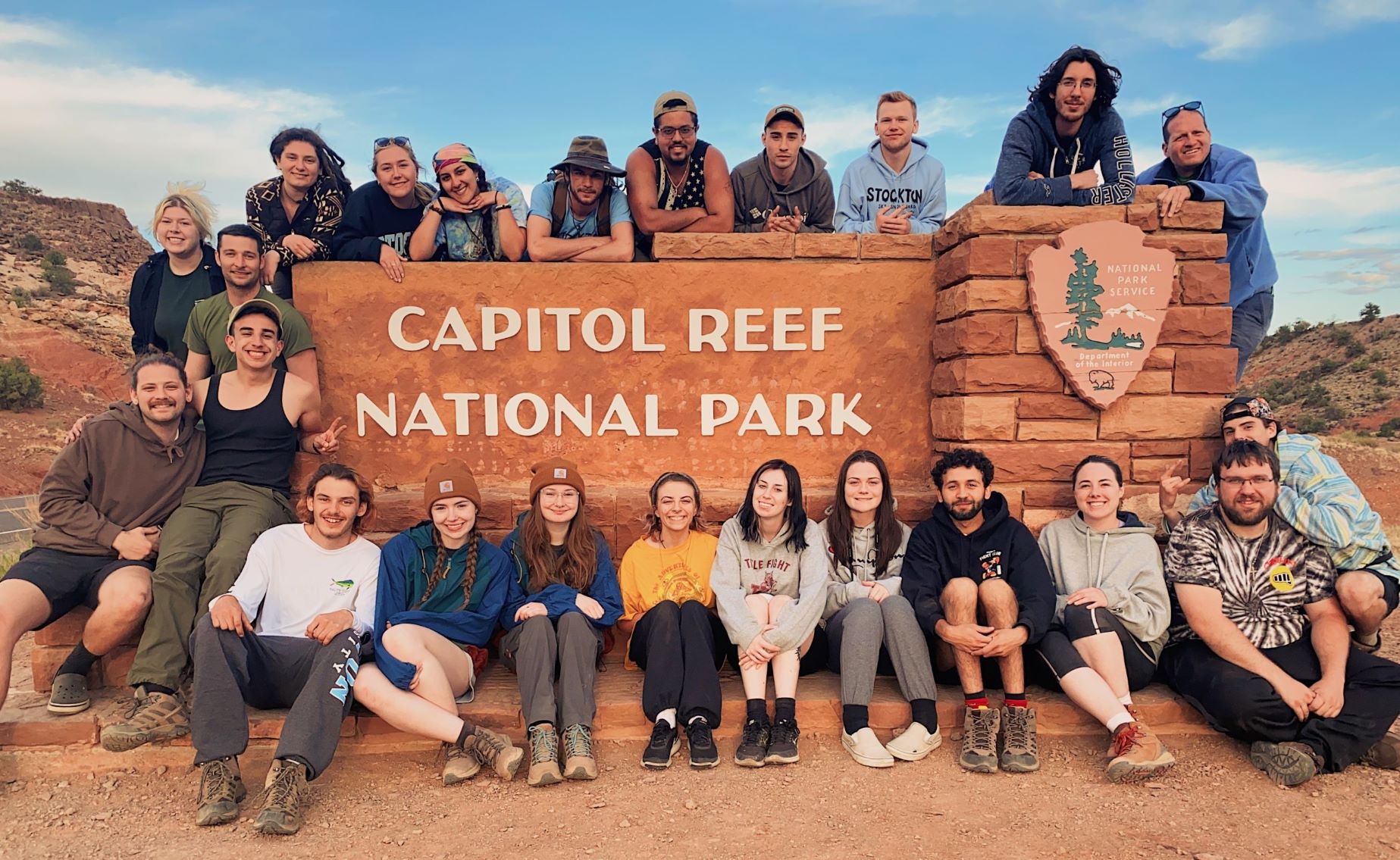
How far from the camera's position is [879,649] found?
3613 mm

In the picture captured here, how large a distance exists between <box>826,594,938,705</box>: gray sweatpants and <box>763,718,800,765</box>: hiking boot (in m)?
0.26

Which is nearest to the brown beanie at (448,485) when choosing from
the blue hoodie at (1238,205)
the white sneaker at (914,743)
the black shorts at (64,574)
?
the black shorts at (64,574)

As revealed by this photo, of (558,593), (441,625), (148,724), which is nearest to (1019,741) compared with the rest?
(558,593)

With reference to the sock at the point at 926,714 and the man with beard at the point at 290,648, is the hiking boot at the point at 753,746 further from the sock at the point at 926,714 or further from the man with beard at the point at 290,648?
the man with beard at the point at 290,648

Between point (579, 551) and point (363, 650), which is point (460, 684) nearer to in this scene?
point (363, 650)

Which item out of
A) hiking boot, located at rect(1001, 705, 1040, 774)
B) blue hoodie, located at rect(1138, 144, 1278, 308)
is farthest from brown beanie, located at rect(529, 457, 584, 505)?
blue hoodie, located at rect(1138, 144, 1278, 308)

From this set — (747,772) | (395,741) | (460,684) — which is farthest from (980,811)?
(395,741)

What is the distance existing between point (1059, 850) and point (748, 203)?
136 inches

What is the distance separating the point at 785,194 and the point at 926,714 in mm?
2844

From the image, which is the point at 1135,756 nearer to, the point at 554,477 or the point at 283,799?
the point at 554,477

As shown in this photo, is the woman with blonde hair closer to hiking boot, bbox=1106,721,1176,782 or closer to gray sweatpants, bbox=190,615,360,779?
gray sweatpants, bbox=190,615,360,779

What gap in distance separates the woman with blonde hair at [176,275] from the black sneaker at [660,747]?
3108mm

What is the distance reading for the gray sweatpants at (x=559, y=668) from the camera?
335 cm

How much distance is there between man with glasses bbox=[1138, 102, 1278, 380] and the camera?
435 cm
